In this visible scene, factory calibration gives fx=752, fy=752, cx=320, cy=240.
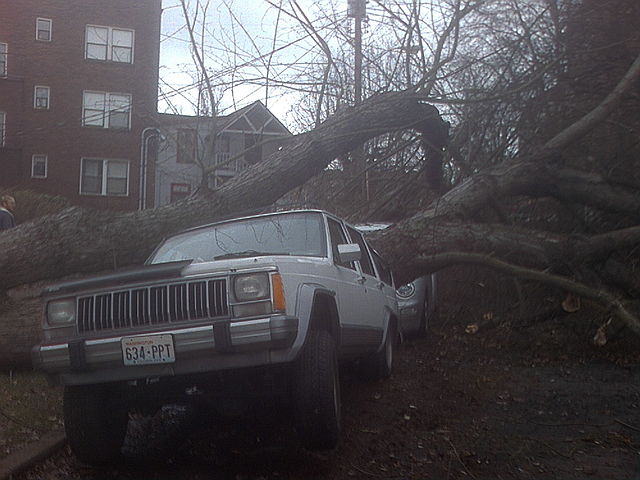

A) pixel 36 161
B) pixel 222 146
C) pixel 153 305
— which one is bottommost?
pixel 153 305

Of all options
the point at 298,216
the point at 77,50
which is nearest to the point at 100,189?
the point at 77,50

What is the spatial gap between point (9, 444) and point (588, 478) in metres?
3.80

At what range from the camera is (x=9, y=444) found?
5.12m

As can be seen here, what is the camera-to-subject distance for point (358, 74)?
10234mm

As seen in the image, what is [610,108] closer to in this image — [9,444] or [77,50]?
[9,444]

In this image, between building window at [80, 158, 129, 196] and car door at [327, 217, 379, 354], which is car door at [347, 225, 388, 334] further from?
building window at [80, 158, 129, 196]

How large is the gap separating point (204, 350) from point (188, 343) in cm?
11

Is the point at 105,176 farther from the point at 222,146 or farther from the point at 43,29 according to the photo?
the point at 222,146

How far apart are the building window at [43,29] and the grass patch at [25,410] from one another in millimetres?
24741

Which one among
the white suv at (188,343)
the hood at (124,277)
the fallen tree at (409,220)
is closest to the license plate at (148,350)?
the white suv at (188,343)

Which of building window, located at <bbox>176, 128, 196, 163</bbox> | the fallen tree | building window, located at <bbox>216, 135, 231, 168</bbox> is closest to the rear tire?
the fallen tree

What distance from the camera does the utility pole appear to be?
9.39 metres

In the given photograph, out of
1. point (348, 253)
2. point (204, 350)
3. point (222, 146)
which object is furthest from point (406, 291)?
point (222, 146)

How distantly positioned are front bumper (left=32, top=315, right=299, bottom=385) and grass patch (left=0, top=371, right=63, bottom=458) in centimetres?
90
